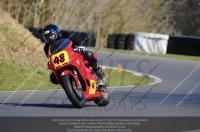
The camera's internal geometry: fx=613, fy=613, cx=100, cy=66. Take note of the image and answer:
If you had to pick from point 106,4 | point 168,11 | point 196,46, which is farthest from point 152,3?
point 196,46

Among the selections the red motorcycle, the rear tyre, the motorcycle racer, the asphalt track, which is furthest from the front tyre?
the rear tyre

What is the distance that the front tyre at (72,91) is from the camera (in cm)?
968

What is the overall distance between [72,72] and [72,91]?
0.37 meters

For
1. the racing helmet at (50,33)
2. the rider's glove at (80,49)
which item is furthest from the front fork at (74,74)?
the racing helmet at (50,33)

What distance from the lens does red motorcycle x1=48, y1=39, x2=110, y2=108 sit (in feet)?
32.1

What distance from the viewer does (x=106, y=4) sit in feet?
160

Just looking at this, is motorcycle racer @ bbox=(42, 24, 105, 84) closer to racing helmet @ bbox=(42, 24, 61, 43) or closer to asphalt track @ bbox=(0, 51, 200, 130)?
racing helmet @ bbox=(42, 24, 61, 43)

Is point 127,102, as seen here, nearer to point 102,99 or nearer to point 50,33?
point 102,99

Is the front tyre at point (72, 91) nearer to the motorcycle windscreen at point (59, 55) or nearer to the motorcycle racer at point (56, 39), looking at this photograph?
the motorcycle windscreen at point (59, 55)

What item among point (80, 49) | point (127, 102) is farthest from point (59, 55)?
point (127, 102)

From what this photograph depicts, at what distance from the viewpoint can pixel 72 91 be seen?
971 cm

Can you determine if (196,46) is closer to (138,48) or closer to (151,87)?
(138,48)

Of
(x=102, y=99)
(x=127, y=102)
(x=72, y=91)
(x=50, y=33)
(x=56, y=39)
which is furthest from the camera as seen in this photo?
(x=127, y=102)

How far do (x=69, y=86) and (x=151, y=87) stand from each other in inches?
259
